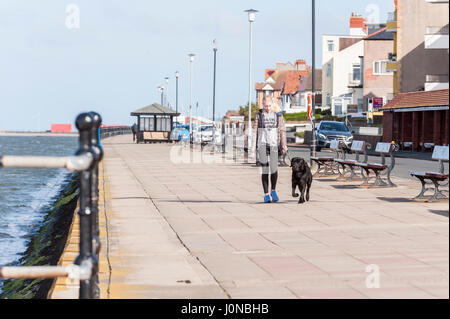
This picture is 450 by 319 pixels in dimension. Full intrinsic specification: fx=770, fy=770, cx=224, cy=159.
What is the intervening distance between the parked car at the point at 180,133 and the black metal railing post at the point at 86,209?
2258 inches

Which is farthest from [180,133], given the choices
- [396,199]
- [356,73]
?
[396,199]

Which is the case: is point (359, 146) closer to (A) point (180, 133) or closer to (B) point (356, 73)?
(A) point (180, 133)

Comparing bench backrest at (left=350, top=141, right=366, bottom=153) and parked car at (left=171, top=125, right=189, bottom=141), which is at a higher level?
bench backrest at (left=350, top=141, right=366, bottom=153)

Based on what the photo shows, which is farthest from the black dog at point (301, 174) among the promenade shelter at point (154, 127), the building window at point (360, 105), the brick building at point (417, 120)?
the building window at point (360, 105)

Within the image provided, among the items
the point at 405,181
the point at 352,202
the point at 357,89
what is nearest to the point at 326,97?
the point at 357,89

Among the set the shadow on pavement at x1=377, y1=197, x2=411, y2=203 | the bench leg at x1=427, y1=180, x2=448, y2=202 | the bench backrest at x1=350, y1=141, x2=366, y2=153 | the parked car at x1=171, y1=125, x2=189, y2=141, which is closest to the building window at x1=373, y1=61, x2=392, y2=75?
the parked car at x1=171, y1=125, x2=189, y2=141

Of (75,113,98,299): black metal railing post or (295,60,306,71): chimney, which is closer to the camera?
(75,113,98,299): black metal railing post

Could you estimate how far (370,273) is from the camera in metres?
7.10

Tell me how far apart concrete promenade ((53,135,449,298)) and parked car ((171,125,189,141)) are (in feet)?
154

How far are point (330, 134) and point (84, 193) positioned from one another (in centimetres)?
3977

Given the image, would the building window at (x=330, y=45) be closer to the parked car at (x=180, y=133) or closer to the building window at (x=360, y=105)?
the building window at (x=360, y=105)

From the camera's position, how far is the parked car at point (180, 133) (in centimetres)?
6322

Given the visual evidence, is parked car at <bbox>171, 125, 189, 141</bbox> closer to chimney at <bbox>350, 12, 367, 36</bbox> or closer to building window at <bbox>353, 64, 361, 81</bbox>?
building window at <bbox>353, 64, 361, 81</bbox>

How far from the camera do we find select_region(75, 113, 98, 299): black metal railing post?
4609 mm
